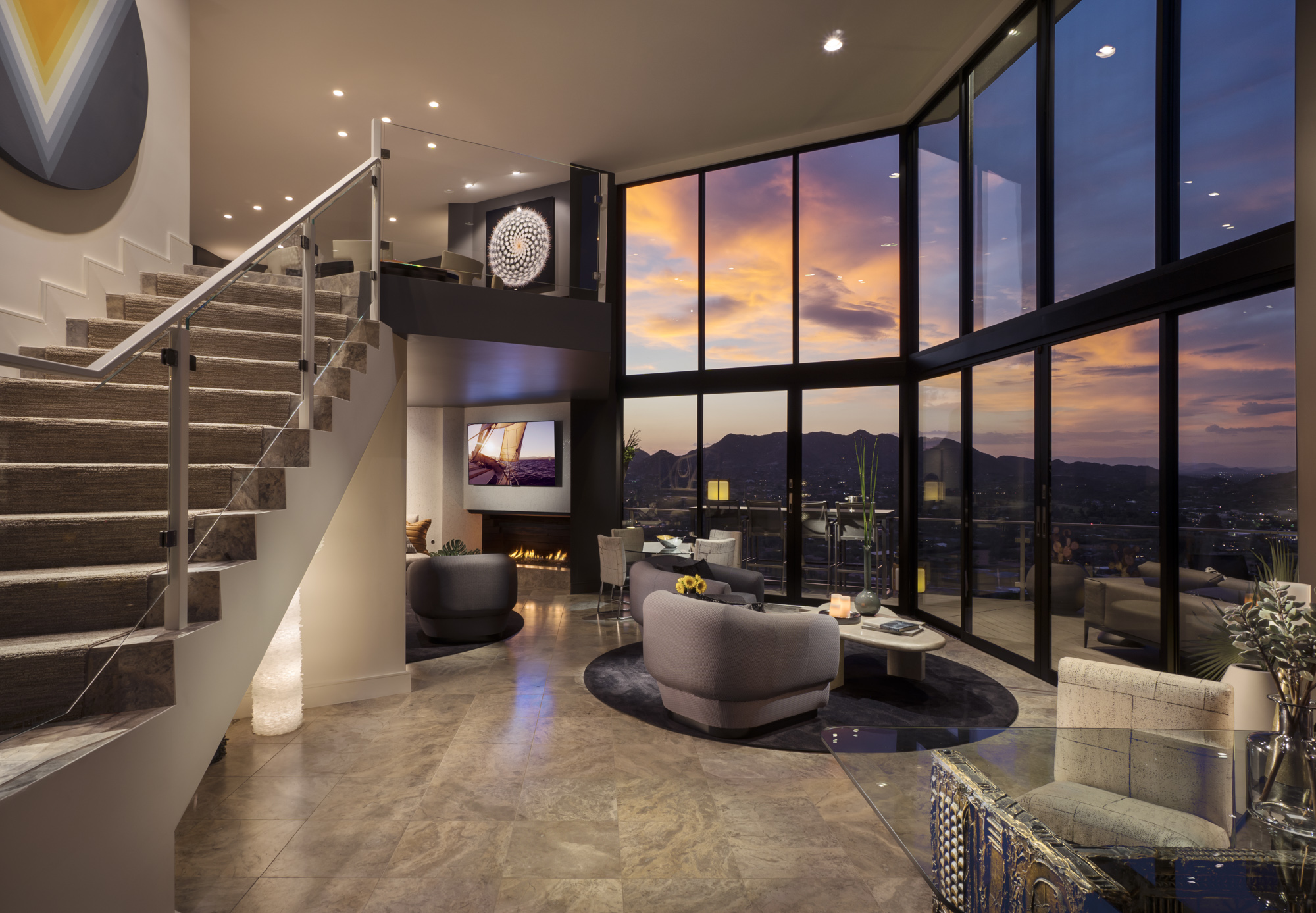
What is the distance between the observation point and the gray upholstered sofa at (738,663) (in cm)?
361

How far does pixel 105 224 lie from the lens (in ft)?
12.1

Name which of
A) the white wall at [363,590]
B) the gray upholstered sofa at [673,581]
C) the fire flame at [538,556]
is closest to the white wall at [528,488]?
the fire flame at [538,556]

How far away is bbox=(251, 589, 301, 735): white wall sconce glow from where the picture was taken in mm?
3666

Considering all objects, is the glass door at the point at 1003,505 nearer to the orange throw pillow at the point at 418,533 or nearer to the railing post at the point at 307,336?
the railing post at the point at 307,336

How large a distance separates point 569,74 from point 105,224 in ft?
12.9

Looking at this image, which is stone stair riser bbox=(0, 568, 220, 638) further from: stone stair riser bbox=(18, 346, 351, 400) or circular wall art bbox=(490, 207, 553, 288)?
circular wall art bbox=(490, 207, 553, 288)

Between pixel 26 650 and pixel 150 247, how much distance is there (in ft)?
11.6

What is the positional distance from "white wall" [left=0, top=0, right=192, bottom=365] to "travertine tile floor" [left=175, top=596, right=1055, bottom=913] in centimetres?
236

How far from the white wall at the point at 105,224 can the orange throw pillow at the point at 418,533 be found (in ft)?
16.1

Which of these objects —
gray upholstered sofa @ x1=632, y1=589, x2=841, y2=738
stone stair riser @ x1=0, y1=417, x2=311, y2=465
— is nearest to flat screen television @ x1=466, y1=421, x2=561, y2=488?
gray upholstered sofa @ x1=632, y1=589, x2=841, y2=738

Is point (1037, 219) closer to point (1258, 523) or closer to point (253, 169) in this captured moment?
point (1258, 523)

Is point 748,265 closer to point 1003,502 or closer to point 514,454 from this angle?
point 1003,502

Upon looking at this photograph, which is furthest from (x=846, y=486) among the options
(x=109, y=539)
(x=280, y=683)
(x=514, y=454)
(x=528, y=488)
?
(x=109, y=539)

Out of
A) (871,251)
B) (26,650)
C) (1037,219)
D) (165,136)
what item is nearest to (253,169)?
(165,136)
